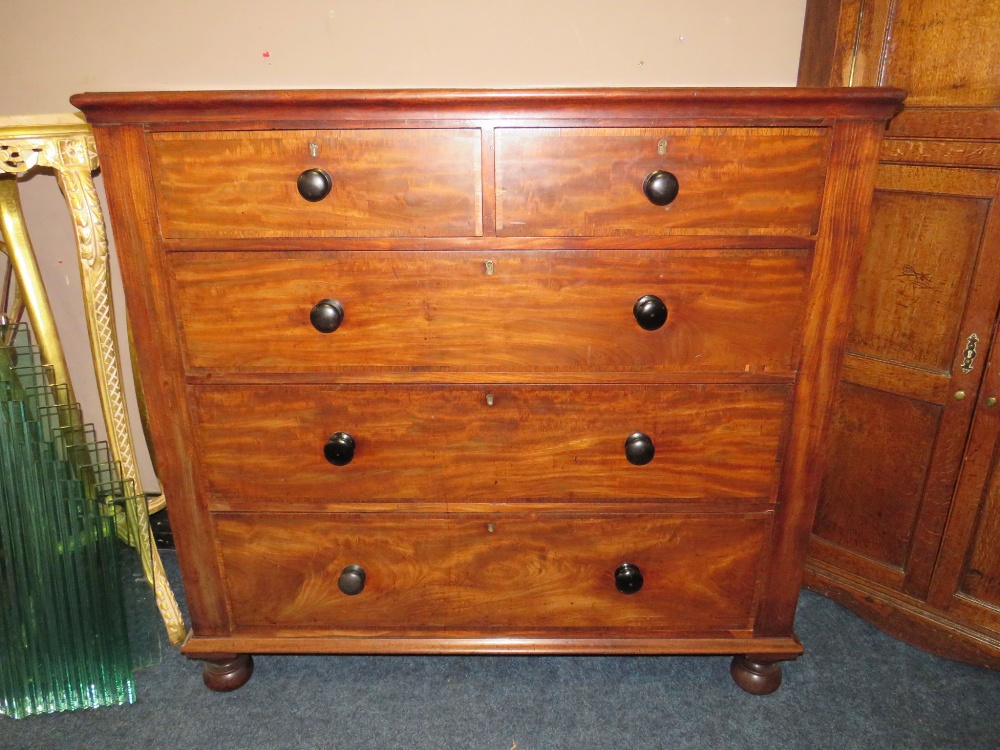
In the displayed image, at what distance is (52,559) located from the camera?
134 cm

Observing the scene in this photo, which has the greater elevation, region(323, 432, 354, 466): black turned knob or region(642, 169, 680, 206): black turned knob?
region(642, 169, 680, 206): black turned knob

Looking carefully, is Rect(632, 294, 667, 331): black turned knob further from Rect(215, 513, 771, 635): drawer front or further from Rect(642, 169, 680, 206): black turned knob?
Rect(215, 513, 771, 635): drawer front

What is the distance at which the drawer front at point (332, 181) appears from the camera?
103 centimetres

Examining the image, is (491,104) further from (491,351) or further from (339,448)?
(339,448)

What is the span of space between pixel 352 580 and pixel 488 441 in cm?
39

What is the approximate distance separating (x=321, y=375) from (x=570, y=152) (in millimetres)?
567

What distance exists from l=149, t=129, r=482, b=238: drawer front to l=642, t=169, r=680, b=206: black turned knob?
0.89 feet

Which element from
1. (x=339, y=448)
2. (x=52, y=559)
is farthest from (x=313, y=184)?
(x=52, y=559)

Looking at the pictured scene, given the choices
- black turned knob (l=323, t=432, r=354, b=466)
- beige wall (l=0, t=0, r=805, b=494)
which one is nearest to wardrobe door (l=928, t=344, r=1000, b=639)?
beige wall (l=0, t=0, r=805, b=494)

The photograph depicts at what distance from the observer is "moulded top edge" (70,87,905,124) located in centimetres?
98

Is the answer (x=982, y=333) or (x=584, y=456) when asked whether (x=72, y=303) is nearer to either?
(x=584, y=456)

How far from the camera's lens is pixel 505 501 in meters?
1.25

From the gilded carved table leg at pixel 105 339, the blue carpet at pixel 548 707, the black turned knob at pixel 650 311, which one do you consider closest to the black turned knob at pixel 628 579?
the blue carpet at pixel 548 707

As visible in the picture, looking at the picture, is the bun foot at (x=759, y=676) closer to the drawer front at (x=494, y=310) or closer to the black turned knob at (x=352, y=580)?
the black turned knob at (x=352, y=580)
